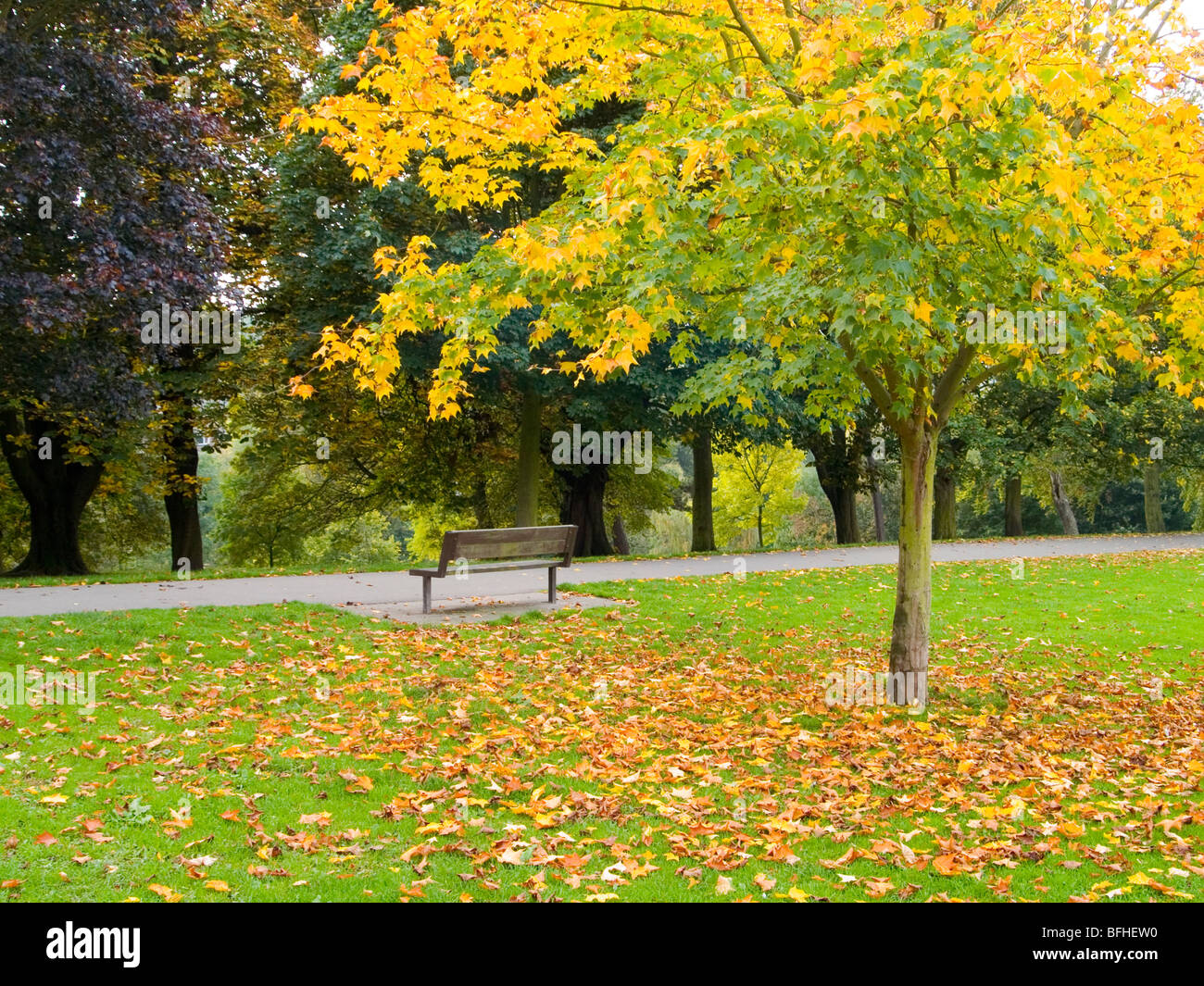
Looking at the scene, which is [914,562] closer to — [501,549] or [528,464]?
[501,549]

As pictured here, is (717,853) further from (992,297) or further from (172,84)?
(172,84)

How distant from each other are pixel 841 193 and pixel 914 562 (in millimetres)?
3933

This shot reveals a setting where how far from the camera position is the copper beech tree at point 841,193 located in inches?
238

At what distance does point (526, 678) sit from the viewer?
912 centimetres

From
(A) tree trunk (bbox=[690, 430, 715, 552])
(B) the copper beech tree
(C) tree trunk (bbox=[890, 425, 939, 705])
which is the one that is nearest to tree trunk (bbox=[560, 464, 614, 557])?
(A) tree trunk (bbox=[690, 430, 715, 552])

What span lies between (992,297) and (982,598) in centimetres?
891

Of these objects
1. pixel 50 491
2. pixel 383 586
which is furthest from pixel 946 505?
pixel 50 491

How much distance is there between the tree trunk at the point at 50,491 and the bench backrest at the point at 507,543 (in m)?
10.9

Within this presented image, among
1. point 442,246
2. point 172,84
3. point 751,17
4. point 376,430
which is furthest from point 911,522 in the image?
point 376,430

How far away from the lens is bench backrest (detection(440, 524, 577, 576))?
11.8 m

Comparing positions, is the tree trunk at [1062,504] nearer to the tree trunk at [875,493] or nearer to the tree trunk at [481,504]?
the tree trunk at [875,493]

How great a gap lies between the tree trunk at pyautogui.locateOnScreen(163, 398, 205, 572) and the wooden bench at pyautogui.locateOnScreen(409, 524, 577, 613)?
10149 millimetres

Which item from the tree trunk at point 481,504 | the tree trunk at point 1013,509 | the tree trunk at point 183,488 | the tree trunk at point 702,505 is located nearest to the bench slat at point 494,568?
the tree trunk at point 183,488
